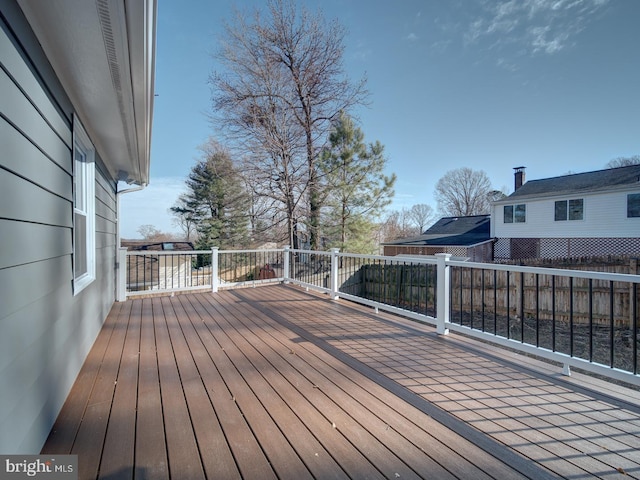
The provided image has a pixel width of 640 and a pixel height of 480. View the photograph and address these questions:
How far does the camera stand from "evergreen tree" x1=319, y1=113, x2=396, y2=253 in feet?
36.1

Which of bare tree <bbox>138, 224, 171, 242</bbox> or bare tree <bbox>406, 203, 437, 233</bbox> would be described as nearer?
bare tree <bbox>138, 224, 171, 242</bbox>

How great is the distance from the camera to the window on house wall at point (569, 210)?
43.1ft

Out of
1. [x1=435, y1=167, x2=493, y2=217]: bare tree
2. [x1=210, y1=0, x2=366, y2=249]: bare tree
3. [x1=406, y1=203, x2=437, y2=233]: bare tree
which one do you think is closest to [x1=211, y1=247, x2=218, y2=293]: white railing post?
[x1=210, y1=0, x2=366, y2=249]: bare tree

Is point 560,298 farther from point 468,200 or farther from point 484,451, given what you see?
point 468,200

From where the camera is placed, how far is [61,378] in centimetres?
191

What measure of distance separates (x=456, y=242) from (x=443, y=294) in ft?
44.7

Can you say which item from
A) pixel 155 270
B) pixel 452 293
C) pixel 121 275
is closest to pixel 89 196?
pixel 121 275

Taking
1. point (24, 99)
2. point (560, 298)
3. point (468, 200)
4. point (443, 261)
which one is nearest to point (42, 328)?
point (24, 99)

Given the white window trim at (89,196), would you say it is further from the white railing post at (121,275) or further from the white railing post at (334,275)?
the white railing post at (334,275)

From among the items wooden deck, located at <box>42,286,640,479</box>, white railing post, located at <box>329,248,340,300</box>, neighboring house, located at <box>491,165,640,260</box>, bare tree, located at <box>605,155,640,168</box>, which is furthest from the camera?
bare tree, located at <box>605,155,640,168</box>

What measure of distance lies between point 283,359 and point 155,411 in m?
1.08

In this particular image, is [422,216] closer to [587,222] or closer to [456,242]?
[456,242]

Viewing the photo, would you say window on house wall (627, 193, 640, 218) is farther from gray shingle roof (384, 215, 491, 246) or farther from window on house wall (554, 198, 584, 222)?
gray shingle roof (384, 215, 491, 246)

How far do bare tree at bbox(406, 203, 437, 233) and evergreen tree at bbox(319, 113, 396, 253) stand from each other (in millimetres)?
19654
